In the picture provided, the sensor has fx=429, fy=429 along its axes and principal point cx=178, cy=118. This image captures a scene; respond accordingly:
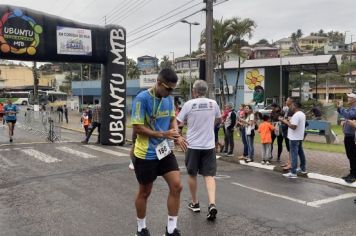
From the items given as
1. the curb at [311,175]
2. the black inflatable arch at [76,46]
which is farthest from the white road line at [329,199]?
the black inflatable arch at [76,46]

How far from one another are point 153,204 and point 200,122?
5.25ft

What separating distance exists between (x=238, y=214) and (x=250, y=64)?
29.7m

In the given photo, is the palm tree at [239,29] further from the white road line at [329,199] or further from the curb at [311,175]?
the white road line at [329,199]

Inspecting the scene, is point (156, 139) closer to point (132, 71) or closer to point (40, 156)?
point (40, 156)

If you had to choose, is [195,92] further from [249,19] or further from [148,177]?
[249,19]

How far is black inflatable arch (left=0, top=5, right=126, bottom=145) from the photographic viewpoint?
14.2 meters

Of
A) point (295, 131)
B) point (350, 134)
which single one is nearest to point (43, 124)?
point (295, 131)

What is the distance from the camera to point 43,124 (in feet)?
69.6

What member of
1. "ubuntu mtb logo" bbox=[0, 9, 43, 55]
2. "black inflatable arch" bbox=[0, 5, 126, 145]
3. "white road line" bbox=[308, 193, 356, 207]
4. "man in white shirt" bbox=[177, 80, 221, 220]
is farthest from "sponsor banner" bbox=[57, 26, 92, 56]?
"white road line" bbox=[308, 193, 356, 207]

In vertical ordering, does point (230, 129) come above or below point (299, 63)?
below

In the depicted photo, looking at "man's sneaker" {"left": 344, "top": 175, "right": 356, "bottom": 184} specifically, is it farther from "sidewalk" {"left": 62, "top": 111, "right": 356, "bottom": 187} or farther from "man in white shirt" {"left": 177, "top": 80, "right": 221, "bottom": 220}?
"man in white shirt" {"left": 177, "top": 80, "right": 221, "bottom": 220}

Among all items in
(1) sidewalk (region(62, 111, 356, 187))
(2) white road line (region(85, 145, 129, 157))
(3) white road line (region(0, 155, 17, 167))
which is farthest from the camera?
(2) white road line (region(85, 145, 129, 157))

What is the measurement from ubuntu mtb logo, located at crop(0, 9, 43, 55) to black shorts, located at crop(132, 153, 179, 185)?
35.8ft

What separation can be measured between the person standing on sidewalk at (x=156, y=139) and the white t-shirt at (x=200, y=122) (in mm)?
1367
